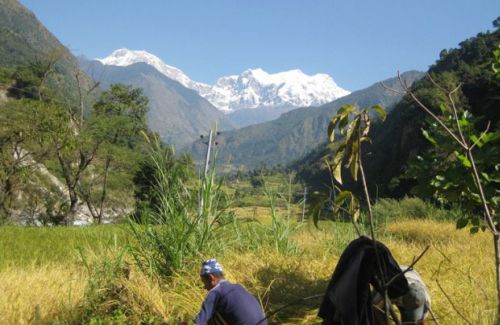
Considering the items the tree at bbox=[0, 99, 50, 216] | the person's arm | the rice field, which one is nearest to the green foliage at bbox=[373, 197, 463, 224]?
the rice field

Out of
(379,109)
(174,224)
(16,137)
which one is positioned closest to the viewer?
(379,109)

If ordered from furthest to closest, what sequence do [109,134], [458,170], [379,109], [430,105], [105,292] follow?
1. [430,105]
2. [109,134]
3. [105,292]
4. [458,170]
5. [379,109]

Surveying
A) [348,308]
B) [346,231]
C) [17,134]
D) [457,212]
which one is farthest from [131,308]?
[17,134]

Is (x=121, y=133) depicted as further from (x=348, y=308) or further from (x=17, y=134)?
(x=348, y=308)

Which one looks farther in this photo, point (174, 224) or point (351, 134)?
point (174, 224)

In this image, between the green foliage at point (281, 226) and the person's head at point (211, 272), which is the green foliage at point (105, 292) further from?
the green foliage at point (281, 226)

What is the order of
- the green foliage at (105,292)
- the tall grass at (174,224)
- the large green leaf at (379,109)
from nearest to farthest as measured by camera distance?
the large green leaf at (379,109)
the green foliage at (105,292)
the tall grass at (174,224)

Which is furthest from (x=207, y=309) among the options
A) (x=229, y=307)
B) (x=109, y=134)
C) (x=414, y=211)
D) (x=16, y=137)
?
(x=109, y=134)

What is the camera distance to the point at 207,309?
448 cm

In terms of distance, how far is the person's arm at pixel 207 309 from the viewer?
4.32 m

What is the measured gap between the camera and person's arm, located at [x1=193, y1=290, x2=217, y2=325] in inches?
170

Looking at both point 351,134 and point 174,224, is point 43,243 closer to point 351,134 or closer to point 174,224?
point 174,224

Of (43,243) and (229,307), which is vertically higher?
(229,307)

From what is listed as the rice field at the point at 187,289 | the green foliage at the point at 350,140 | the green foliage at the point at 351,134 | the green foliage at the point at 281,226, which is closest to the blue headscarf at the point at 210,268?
the rice field at the point at 187,289
